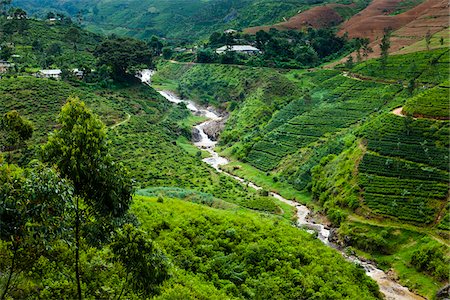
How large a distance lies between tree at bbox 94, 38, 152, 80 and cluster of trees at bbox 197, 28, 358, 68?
1196 inches

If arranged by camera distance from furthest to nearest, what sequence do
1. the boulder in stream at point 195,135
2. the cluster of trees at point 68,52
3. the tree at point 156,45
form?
Result: 1. the tree at point 156,45
2. the cluster of trees at point 68,52
3. the boulder in stream at point 195,135

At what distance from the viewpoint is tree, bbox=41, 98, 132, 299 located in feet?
44.3

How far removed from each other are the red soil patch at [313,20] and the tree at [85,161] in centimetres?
14045

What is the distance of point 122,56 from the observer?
303 ft

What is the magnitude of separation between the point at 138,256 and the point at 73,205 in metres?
2.87

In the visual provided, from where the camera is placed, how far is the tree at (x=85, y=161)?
44.3ft

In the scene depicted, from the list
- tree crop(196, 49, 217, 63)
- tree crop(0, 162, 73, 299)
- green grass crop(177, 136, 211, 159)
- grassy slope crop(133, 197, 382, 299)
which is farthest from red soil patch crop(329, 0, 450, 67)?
tree crop(0, 162, 73, 299)

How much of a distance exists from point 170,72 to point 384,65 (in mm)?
64366

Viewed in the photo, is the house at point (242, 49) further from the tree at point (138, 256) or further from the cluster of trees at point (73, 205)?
the tree at point (138, 256)

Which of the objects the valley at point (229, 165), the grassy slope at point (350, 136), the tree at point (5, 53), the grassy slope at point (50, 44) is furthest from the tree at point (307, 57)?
the tree at point (5, 53)

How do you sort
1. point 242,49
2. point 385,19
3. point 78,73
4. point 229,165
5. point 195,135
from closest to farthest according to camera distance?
1. point 229,165
2. point 78,73
3. point 195,135
4. point 242,49
5. point 385,19

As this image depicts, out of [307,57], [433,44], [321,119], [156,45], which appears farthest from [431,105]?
[156,45]

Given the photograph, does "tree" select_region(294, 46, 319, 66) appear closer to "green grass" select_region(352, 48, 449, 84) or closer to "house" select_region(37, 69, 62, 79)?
"green grass" select_region(352, 48, 449, 84)

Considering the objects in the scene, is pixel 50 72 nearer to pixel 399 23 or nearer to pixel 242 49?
pixel 242 49
